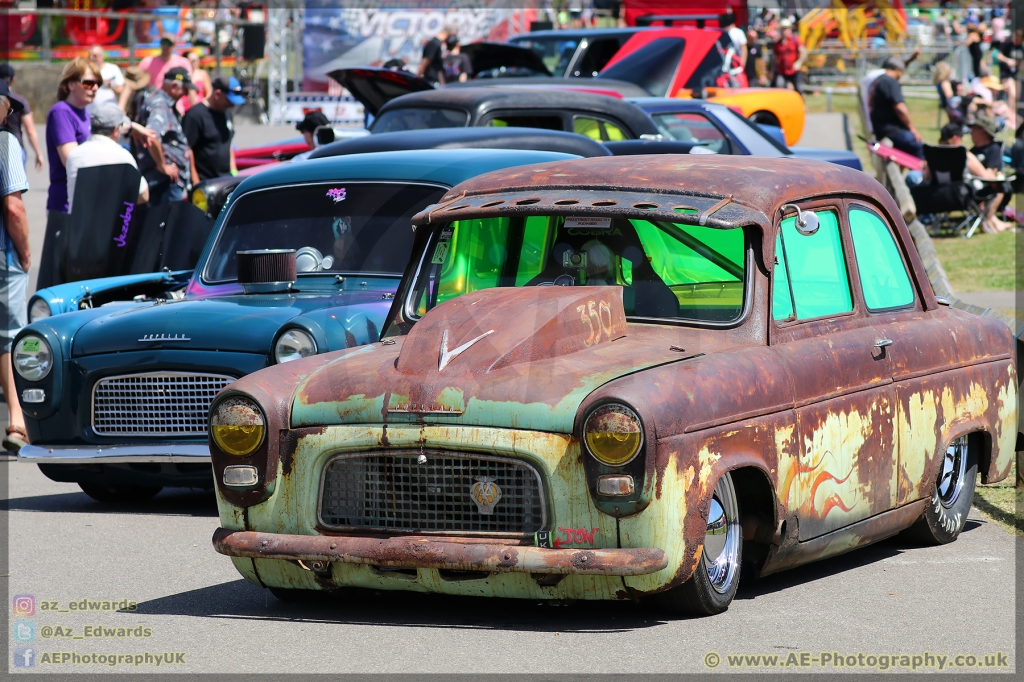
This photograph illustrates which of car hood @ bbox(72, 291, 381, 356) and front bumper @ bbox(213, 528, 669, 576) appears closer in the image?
front bumper @ bbox(213, 528, 669, 576)

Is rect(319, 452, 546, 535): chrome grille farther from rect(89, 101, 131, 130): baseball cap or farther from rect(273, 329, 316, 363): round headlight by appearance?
rect(89, 101, 131, 130): baseball cap

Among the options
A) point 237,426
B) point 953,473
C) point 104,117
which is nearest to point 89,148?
point 104,117

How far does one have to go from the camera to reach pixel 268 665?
471cm

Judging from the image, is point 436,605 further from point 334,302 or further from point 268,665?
point 334,302

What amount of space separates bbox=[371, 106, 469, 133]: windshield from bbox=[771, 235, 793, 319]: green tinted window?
23.2 ft

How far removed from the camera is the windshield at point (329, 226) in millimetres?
7973

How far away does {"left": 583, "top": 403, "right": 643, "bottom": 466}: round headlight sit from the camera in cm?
471

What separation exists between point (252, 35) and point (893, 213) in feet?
74.3

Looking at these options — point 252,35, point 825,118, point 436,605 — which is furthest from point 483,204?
point 825,118

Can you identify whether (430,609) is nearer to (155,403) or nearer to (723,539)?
(723,539)

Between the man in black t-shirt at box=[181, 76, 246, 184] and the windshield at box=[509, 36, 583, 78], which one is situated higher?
the windshield at box=[509, 36, 583, 78]

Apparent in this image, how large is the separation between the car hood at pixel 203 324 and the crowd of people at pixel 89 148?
6.12ft

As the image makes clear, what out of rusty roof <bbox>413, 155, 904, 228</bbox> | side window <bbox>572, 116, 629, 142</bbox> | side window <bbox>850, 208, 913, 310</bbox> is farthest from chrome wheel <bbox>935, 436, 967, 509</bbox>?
side window <bbox>572, 116, 629, 142</bbox>

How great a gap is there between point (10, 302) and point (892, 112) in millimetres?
13012
